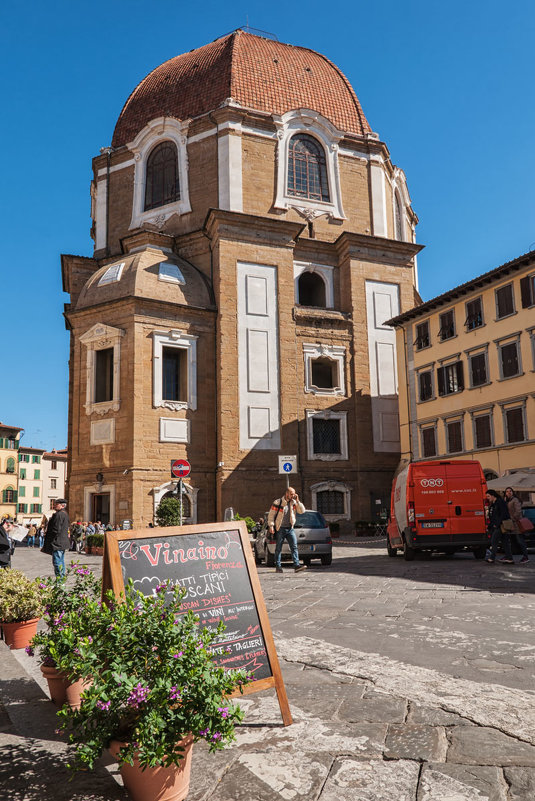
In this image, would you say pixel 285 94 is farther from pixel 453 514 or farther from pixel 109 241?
pixel 453 514

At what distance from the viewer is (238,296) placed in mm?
32156

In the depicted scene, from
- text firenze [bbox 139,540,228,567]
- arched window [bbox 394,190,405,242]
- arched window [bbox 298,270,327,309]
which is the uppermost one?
arched window [bbox 394,190,405,242]

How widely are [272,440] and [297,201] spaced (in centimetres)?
1278

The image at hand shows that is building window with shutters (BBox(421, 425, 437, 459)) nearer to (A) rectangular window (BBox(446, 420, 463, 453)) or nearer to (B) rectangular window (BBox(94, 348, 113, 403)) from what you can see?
(A) rectangular window (BBox(446, 420, 463, 453))

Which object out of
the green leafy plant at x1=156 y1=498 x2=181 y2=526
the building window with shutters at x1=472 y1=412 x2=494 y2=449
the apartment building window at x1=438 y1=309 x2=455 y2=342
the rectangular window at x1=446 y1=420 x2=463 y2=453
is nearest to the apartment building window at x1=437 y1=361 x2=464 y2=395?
the apartment building window at x1=438 y1=309 x2=455 y2=342

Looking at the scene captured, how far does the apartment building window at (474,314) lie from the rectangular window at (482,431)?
4.02m

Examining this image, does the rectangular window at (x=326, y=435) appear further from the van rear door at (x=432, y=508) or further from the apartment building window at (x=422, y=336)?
the van rear door at (x=432, y=508)

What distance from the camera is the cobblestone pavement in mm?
3197

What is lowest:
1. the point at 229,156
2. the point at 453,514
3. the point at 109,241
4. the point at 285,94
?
the point at 453,514

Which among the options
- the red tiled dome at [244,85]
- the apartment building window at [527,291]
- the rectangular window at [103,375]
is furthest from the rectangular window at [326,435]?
the red tiled dome at [244,85]

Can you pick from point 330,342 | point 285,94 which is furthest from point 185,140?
point 330,342

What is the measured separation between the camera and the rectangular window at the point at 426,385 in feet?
106

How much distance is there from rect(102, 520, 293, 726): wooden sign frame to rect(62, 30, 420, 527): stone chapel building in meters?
24.8

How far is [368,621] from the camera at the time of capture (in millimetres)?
7539
